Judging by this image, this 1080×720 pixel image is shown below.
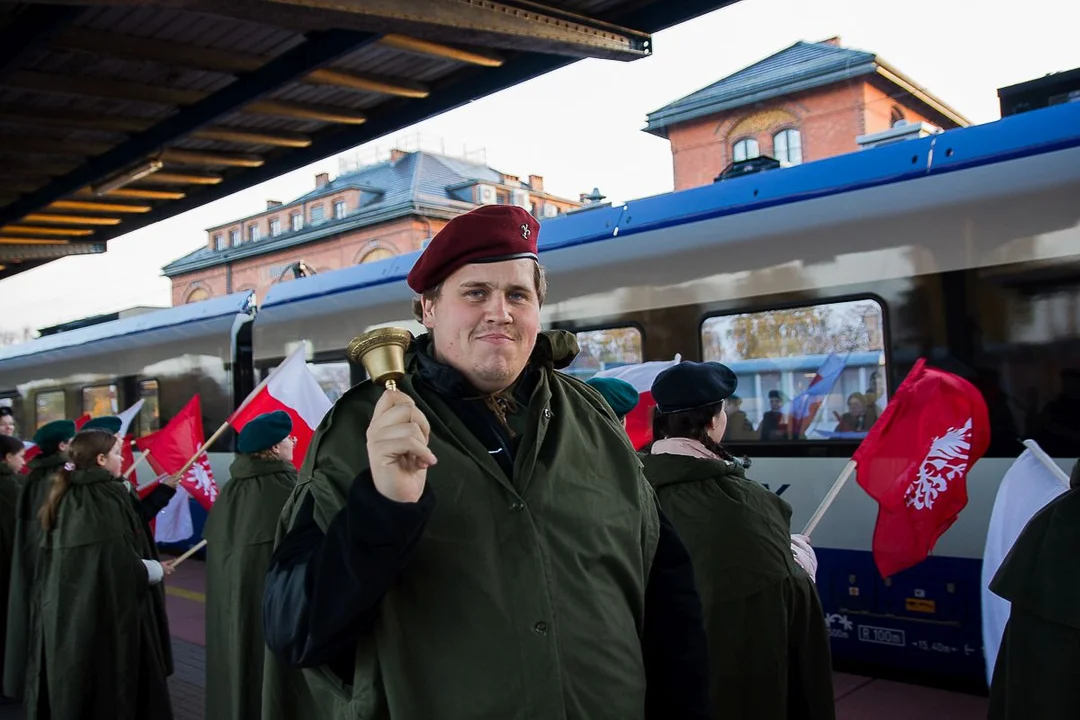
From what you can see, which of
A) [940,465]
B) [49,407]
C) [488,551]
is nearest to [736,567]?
[488,551]

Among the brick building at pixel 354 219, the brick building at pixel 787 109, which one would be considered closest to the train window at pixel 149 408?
the brick building at pixel 787 109

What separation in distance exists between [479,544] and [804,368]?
3.99 metres

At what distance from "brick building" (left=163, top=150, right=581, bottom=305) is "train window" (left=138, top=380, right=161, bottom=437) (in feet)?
101

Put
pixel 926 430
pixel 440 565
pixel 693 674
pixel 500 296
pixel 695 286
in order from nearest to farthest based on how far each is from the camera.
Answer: pixel 440 565 < pixel 500 296 < pixel 693 674 < pixel 926 430 < pixel 695 286

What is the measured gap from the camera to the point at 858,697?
16.2ft

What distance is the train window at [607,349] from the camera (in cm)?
605

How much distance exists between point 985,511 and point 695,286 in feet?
6.89

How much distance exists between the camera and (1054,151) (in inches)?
171

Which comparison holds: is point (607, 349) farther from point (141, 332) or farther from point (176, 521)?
→ point (141, 332)

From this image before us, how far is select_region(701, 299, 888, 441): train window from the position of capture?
502cm

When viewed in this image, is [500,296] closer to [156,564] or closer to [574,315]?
[156,564]

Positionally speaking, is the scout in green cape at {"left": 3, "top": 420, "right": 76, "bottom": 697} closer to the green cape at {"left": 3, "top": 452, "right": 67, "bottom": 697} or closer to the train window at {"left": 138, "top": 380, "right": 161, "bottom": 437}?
the green cape at {"left": 3, "top": 452, "right": 67, "bottom": 697}

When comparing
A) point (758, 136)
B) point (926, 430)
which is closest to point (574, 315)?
point (926, 430)

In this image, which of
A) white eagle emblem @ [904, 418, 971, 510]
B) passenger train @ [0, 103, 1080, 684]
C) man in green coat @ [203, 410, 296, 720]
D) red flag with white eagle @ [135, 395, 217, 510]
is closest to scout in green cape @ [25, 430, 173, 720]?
man in green coat @ [203, 410, 296, 720]
